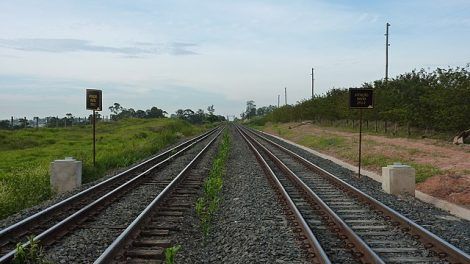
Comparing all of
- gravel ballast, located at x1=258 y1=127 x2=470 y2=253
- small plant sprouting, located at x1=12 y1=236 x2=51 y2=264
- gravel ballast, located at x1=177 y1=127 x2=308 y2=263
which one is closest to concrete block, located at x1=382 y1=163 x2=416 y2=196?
gravel ballast, located at x1=258 y1=127 x2=470 y2=253

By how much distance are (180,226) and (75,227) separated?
1871mm

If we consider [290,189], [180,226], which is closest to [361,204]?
[290,189]

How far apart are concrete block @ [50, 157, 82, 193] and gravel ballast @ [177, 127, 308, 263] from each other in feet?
13.8

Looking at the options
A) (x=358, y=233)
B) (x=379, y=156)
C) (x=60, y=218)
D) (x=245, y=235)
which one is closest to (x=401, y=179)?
(x=358, y=233)

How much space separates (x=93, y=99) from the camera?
16469mm

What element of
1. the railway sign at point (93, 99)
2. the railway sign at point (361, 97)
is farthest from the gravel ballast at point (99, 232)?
the railway sign at point (361, 97)

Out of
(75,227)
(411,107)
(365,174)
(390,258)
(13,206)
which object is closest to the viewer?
(390,258)

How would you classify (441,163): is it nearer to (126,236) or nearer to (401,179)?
(401,179)

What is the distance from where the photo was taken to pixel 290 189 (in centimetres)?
1327

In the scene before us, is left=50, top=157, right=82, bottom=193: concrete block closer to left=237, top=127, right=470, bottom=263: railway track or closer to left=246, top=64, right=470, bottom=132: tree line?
left=237, top=127, right=470, bottom=263: railway track

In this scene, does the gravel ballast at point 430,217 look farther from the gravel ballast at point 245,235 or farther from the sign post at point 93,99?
the sign post at point 93,99

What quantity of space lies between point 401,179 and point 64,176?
29.8 ft

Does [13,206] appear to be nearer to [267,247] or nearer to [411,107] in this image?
[267,247]

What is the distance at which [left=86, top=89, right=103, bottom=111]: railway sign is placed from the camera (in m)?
16.4
